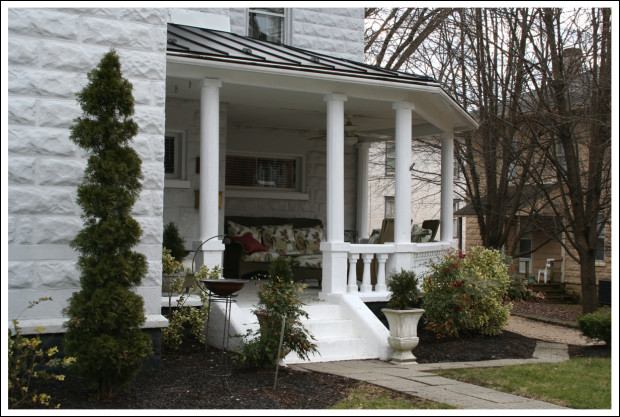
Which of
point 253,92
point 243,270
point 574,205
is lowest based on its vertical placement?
point 243,270

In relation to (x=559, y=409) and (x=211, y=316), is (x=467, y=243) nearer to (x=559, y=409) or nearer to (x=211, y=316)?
(x=211, y=316)

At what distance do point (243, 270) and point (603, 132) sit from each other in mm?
7419

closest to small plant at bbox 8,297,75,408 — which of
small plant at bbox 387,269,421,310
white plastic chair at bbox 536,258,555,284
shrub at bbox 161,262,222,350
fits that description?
shrub at bbox 161,262,222,350

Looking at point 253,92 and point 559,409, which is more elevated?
point 253,92

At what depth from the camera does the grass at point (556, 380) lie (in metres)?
5.90

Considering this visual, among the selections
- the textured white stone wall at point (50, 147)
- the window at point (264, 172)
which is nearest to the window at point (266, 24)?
the window at point (264, 172)

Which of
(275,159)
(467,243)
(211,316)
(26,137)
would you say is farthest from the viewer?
(467,243)

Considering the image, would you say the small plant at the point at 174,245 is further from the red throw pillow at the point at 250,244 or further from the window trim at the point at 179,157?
the red throw pillow at the point at 250,244

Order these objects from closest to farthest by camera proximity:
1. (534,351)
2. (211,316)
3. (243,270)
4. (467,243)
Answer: (211,316) < (534,351) < (243,270) < (467,243)

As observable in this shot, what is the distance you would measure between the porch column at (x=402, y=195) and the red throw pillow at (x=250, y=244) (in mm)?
2392

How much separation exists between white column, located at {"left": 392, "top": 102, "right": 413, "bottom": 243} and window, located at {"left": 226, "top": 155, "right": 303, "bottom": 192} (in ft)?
12.1

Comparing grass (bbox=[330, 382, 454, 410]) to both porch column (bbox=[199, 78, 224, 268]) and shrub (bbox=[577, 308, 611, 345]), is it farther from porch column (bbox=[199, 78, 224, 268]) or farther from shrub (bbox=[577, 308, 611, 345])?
shrub (bbox=[577, 308, 611, 345])

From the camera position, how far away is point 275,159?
12906 millimetres

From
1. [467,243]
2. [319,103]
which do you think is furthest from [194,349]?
[467,243]
